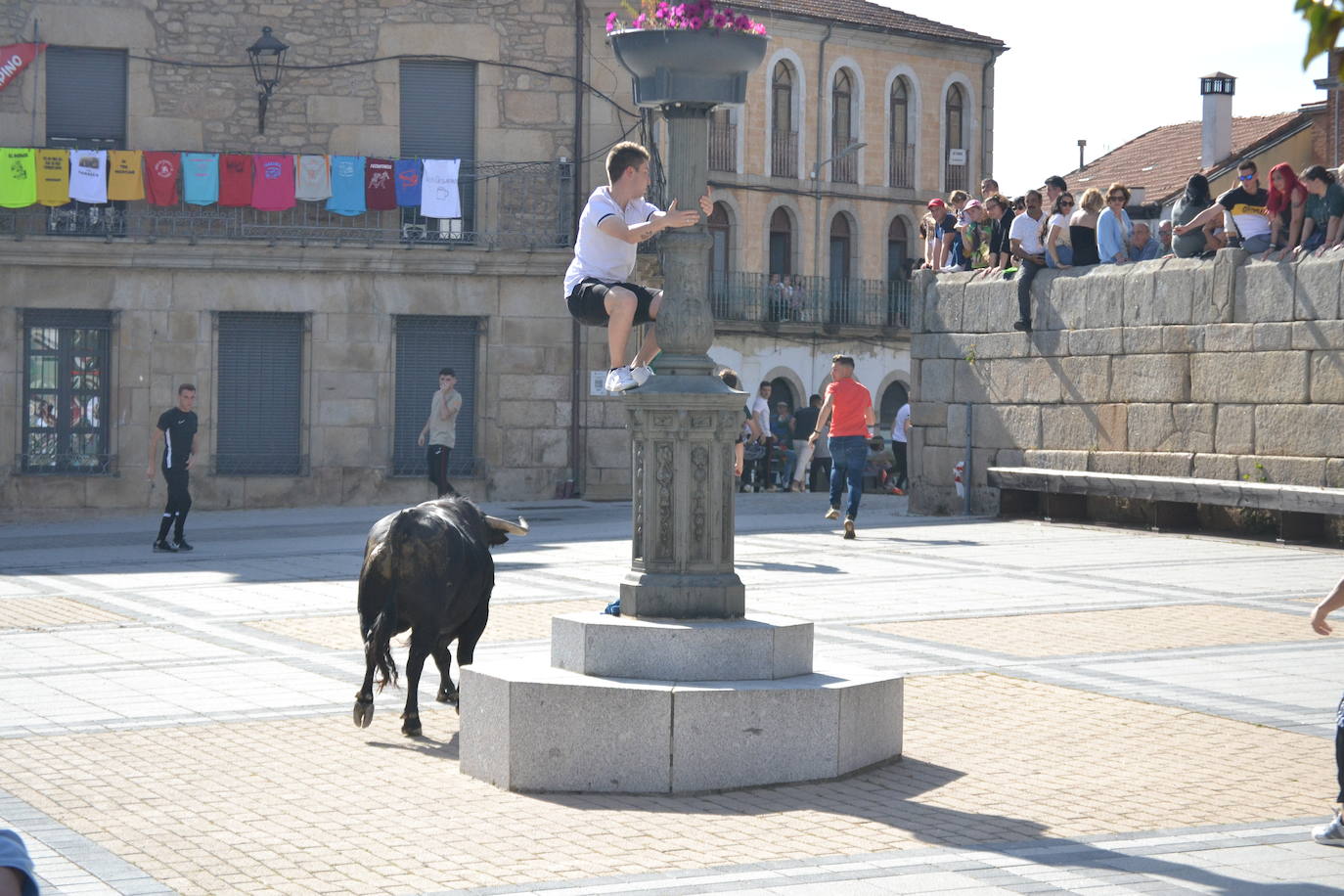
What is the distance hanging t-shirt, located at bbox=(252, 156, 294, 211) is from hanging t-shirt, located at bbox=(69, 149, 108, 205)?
6.41 feet

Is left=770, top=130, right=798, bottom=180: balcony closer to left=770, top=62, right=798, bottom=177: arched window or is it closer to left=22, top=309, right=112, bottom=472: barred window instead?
left=770, top=62, right=798, bottom=177: arched window

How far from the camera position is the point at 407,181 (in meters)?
26.5

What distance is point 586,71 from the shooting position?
27.1 metres

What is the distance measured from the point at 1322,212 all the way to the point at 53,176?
16.1m

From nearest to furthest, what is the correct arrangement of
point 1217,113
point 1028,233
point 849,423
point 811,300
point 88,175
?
point 849,423 < point 1028,233 < point 88,175 < point 1217,113 < point 811,300

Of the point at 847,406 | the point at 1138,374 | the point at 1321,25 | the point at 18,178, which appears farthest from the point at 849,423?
the point at 1321,25

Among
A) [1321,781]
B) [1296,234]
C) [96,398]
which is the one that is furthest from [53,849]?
[96,398]

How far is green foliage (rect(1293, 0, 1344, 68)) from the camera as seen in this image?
3854 millimetres

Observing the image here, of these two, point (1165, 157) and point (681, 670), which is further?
point (1165, 157)

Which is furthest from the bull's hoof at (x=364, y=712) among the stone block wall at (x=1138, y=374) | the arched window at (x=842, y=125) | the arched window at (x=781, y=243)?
the arched window at (x=842, y=125)

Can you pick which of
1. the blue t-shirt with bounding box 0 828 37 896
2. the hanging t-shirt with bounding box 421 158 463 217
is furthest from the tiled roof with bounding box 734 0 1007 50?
the blue t-shirt with bounding box 0 828 37 896

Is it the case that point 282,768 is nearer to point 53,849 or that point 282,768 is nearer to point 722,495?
point 53,849

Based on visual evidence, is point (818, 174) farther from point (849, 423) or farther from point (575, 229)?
point (849, 423)

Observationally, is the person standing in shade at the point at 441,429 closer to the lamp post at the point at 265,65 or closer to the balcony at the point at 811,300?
the lamp post at the point at 265,65
